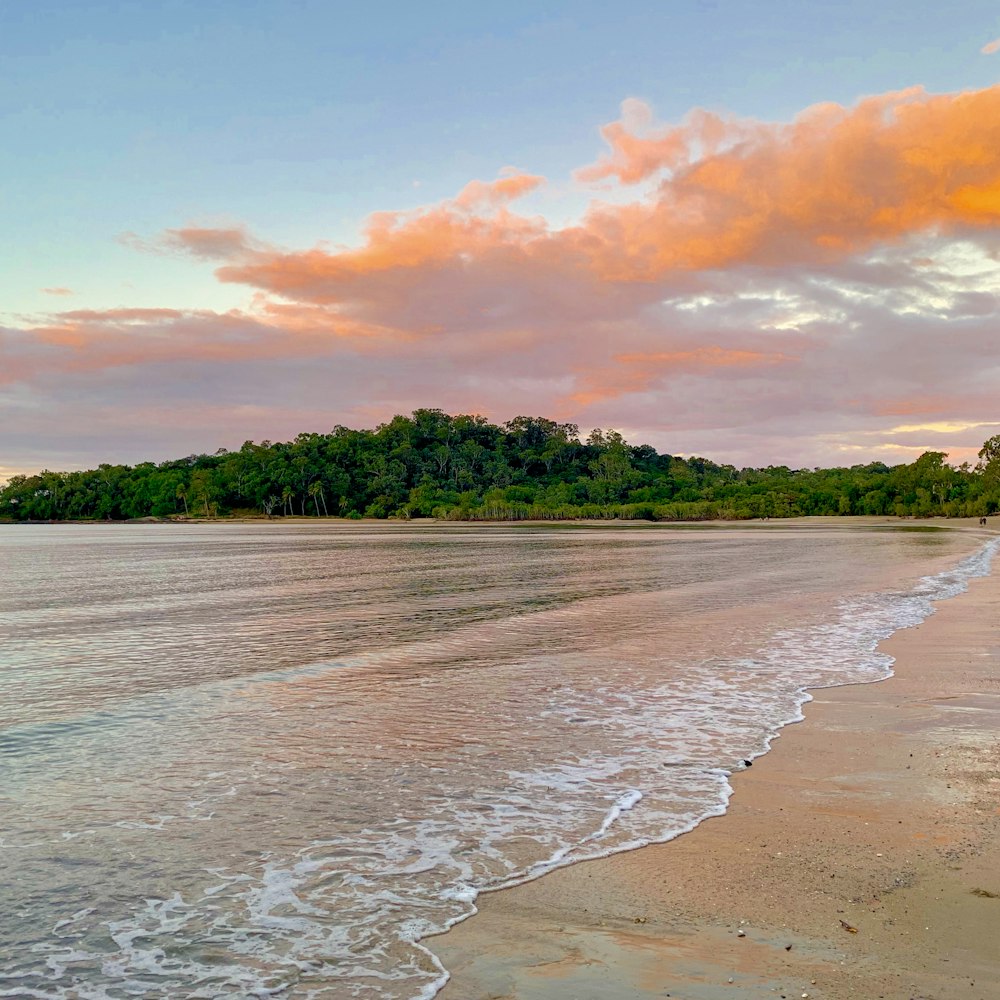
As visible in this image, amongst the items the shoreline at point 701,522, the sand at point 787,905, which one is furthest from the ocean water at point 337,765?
the shoreline at point 701,522

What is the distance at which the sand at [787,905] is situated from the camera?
4242mm

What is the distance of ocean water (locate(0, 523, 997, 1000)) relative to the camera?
16.4 ft

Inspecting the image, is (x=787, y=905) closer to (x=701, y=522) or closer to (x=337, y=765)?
(x=337, y=765)

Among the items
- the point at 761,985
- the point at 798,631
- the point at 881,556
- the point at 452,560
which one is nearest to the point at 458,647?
the point at 798,631

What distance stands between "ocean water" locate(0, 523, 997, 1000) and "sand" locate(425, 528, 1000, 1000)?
0.40 m

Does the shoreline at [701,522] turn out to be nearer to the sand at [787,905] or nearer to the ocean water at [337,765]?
the ocean water at [337,765]

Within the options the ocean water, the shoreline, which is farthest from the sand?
the shoreline

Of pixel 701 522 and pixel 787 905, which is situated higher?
pixel 787 905

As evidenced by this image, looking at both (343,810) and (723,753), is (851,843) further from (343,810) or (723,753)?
(343,810)

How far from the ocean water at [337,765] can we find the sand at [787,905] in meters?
0.40

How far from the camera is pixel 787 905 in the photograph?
16.6 ft

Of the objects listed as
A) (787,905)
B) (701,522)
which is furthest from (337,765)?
(701,522)

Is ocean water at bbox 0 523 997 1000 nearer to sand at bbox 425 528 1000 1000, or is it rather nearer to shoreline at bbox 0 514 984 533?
sand at bbox 425 528 1000 1000

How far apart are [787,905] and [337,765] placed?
5.11 meters
